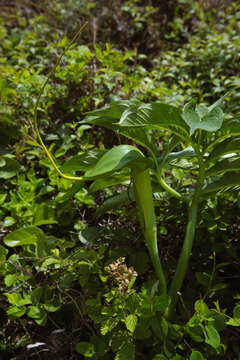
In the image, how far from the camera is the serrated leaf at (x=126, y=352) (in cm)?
75

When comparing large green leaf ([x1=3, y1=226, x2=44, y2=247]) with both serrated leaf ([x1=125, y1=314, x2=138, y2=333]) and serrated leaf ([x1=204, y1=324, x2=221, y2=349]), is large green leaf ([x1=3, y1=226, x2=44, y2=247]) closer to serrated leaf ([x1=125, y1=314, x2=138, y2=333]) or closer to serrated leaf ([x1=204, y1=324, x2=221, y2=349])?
serrated leaf ([x1=125, y1=314, x2=138, y2=333])

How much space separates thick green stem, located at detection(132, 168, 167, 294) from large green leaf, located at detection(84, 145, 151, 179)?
64mm

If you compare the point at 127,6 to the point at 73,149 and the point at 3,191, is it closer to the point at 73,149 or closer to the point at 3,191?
the point at 73,149

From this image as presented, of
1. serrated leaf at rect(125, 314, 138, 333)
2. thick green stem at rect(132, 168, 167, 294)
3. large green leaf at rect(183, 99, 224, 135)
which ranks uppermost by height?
large green leaf at rect(183, 99, 224, 135)

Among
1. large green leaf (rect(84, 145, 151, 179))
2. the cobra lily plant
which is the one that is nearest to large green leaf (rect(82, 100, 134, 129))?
the cobra lily plant

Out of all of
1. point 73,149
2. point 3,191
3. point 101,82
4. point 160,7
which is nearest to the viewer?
point 3,191

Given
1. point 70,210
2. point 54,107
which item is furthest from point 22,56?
point 70,210

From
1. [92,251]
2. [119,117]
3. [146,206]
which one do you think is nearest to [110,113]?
[119,117]

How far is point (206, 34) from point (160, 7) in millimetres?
649

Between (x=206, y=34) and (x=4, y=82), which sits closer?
(x=4, y=82)

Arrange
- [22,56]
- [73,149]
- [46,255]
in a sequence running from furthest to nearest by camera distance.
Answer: [22,56] → [73,149] → [46,255]

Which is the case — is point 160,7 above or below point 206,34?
above

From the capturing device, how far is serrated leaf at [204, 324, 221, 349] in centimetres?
73

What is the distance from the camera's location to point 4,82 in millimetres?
1603
